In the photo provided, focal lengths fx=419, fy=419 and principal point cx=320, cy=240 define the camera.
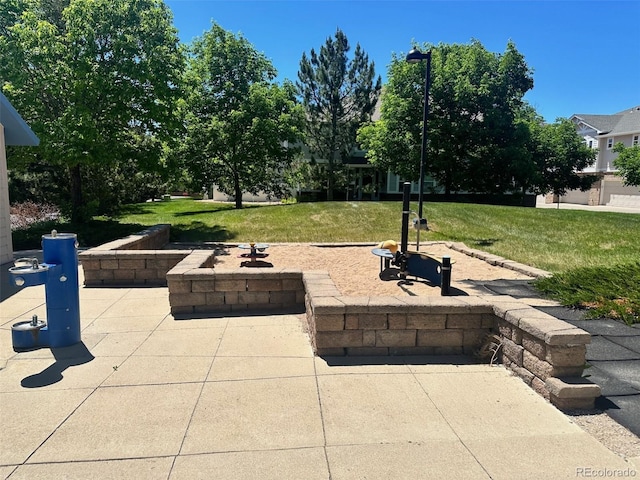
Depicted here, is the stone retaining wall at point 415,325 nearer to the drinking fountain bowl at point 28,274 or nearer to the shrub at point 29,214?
the drinking fountain bowl at point 28,274

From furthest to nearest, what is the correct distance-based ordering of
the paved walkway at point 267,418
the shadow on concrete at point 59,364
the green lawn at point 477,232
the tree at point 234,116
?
the tree at point 234,116, the green lawn at point 477,232, the shadow on concrete at point 59,364, the paved walkway at point 267,418

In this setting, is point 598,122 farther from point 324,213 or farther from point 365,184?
point 324,213

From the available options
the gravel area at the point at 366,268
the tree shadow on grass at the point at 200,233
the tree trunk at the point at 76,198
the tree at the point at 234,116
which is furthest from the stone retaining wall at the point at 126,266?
the tree at the point at 234,116

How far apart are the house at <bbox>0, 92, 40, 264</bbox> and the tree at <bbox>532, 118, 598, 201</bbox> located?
3036 centimetres

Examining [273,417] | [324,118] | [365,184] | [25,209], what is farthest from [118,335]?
[365,184]

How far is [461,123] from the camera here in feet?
80.2

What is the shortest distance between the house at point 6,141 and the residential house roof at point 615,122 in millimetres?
50031

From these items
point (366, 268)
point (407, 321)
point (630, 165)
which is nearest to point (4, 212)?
point (366, 268)

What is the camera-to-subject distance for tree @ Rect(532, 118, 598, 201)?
3056 centimetres

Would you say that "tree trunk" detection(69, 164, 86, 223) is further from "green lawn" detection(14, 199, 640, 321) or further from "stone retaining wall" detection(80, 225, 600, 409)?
"stone retaining wall" detection(80, 225, 600, 409)

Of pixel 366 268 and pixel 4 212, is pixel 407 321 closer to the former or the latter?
pixel 366 268

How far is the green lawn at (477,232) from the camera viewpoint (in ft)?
22.8

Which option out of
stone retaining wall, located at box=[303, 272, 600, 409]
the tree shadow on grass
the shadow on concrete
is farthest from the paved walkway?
the tree shadow on grass

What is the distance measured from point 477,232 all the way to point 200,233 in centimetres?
872
